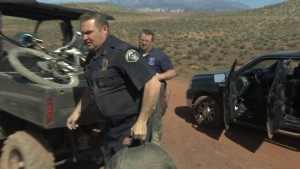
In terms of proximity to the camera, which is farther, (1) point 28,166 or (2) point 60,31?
(2) point 60,31

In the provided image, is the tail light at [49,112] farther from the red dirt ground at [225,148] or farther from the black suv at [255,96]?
the black suv at [255,96]

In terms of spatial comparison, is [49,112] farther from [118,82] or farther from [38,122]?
[118,82]

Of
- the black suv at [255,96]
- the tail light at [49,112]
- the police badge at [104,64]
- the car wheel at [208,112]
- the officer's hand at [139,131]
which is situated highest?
the police badge at [104,64]

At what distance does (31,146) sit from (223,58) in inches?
690

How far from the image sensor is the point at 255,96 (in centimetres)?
736

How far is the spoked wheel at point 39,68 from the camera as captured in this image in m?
4.73

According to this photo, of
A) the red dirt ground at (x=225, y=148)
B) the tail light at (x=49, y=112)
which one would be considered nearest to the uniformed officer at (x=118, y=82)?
the tail light at (x=49, y=112)

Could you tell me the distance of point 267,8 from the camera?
89250 mm

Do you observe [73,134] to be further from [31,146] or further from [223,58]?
[223,58]

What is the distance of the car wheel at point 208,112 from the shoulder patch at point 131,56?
181 inches

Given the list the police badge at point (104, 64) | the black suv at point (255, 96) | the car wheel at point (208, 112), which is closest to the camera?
the police badge at point (104, 64)

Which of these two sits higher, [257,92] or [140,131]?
[140,131]

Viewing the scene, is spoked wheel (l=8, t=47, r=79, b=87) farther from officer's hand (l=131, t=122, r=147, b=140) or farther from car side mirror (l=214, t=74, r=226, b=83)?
car side mirror (l=214, t=74, r=226, b=83)

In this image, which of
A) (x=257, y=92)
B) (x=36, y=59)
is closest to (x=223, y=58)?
(x=257, y=92)
